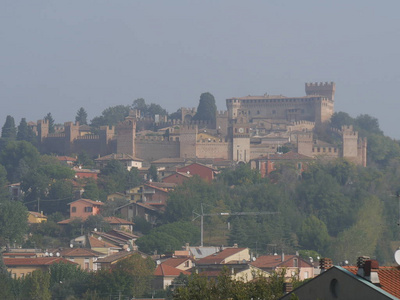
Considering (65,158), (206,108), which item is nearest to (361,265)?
(65,158)

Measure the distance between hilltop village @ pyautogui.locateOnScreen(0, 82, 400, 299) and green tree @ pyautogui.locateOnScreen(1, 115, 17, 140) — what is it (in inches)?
5.8

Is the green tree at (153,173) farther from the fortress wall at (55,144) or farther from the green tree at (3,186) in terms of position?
the fortress wall at (55,144)

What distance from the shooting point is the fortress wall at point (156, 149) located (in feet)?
289

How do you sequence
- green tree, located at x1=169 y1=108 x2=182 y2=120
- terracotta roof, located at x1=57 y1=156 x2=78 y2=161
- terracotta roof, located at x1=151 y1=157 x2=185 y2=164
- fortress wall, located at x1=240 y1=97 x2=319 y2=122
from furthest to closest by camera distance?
green tree, located at x1=169 y1=108 x2=182 y2=120 → fortress wall, located at x1=240 y1=97 x2=319 y2=122 → terracotta roof, located at x1=57 y1=156 x2=78 y2=161 → terracotta roof, located at x1=151 y1=157 x2=185 y2=164

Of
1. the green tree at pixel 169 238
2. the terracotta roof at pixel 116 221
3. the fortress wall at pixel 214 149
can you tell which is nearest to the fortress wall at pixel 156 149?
the fortress wall at pixel 214 149

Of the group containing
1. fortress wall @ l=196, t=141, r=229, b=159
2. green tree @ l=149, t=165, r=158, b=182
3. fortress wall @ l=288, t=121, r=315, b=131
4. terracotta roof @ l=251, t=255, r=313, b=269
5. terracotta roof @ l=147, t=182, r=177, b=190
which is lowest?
terracotta roof @ l=251, t=255, r=313, b=269

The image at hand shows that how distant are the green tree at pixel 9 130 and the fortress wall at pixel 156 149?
13.1 m

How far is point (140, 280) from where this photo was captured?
49969mm

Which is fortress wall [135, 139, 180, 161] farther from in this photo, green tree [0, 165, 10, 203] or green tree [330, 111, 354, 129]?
green tree [330, 111, 354, 129]

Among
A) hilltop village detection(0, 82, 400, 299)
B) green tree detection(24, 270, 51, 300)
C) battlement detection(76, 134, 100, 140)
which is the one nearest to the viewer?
green tree detection(24, 270, 51, 300)

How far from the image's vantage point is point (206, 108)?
9856 cm

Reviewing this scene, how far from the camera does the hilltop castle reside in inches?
3457

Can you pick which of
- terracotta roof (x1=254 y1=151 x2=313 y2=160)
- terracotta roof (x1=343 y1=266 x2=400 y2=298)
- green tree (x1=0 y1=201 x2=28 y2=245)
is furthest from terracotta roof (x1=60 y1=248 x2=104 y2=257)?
terracotta roof (x1=343 y1=266 x2=400 y2=298)

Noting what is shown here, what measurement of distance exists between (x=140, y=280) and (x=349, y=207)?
27386 mm
